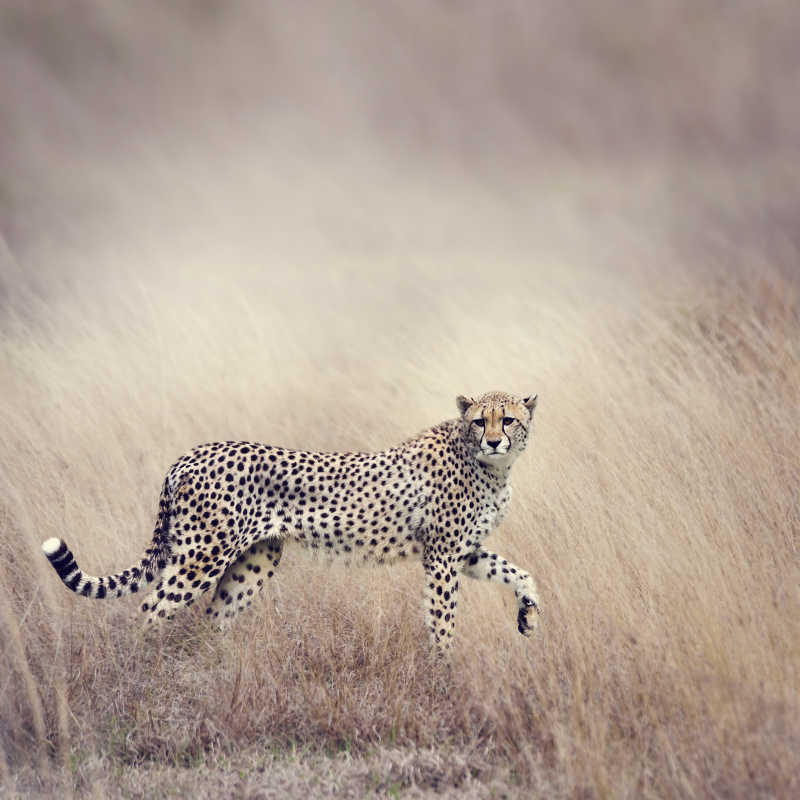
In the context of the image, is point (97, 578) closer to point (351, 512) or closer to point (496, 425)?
point (351, 512)

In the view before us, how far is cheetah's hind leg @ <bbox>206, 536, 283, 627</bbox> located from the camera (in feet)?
13.5

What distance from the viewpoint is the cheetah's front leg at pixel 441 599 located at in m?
3.81

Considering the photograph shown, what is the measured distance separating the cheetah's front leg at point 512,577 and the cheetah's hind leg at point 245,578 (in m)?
0.73

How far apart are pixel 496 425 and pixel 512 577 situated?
59 cm

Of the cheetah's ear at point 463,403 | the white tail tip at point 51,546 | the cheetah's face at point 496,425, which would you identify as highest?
the cheetah's ear at point 463,403

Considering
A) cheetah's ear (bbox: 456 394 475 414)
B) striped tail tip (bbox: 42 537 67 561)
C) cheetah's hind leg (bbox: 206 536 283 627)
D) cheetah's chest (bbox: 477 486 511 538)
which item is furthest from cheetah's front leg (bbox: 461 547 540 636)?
striped tail tip (bbox: 42 537 67 561)

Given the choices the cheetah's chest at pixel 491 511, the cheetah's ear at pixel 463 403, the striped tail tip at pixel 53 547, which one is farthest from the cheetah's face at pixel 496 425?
the striped tail tip at pixel 53 547

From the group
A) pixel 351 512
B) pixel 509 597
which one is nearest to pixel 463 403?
pixel 351 512

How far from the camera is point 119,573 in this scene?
3898 mm

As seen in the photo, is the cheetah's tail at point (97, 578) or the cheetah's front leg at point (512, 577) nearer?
the cheetah's tail at point (97, 578)

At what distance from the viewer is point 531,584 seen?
394cm

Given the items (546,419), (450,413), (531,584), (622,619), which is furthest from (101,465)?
(622,619)

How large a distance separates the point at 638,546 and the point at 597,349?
7.27 feet

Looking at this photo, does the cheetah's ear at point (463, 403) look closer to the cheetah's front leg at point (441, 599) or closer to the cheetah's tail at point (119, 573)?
the cheetah's front leg at point (441, 599)
